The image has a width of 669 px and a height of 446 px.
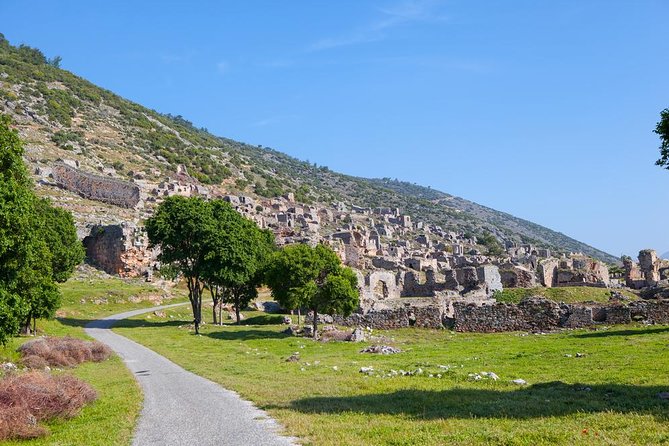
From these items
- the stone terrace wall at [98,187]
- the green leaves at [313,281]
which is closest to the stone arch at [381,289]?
the green leaves at [313,281]

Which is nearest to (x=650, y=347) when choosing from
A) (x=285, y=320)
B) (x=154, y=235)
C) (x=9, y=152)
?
(x=9, y=152)

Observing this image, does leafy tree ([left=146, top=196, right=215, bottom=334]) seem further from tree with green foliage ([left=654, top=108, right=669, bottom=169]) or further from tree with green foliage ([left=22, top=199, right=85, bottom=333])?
tree with green foliage ([left=654, top=108, right=669, bottom=169])

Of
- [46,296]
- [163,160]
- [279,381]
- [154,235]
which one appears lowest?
[279,381]

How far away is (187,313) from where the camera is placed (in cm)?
5053

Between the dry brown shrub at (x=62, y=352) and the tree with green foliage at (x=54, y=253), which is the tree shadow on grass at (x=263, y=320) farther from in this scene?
the dry brown shrub at (x=62, y=352)

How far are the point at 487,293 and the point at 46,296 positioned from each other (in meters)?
35.2

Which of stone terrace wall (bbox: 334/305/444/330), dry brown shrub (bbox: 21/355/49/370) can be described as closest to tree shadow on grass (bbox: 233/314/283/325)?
stone terrace wall (bbox: 334/305/444/330)

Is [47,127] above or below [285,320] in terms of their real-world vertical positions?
above

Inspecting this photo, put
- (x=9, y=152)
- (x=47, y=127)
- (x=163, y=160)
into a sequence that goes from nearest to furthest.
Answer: (x=9, y=152) < (x=47, y=127) < (x=163, y=160)

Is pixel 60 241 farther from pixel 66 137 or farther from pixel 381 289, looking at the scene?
pixel 66 137

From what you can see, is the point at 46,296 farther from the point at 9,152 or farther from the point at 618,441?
the point at 618,441

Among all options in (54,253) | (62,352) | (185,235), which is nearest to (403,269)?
(185,235)

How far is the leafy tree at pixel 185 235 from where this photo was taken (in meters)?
40.2

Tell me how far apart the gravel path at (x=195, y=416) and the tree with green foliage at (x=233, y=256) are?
762 inches
